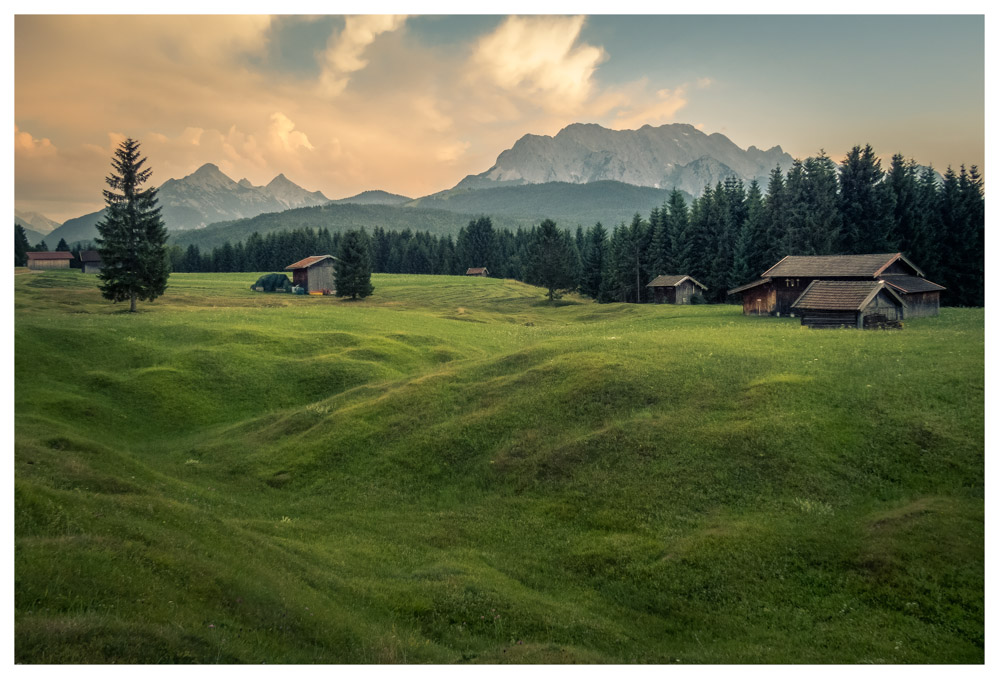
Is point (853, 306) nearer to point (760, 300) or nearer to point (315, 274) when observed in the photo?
point (760, 300)

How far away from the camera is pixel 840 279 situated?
5225 centimetres

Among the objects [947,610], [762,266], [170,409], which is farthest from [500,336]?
[947,610]

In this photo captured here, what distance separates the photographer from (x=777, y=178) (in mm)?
85188

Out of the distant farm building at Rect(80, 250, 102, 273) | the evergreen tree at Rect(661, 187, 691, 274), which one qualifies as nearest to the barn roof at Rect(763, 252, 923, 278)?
the evergreen tree at Rect(661, 187, 691, 274)

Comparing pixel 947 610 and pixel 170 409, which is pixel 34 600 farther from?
pixel 170 409

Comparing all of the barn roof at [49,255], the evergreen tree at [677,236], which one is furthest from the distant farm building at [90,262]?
the evergreen tree at [677,236]

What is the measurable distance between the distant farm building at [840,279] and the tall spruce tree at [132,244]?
64.2 m

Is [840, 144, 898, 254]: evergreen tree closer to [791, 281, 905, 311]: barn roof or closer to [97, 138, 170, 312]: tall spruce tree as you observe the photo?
[791, 281, 905, 311]: barn roof

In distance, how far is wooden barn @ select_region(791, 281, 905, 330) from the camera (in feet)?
140

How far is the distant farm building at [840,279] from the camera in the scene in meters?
Result: 49.0

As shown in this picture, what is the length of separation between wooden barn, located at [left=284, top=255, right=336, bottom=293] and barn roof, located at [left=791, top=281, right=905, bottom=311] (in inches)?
3299

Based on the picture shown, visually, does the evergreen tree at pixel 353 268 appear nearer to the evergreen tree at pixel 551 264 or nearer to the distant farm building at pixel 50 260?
the evergreen tree at pixel 551 264

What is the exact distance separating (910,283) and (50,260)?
123103 millimetres

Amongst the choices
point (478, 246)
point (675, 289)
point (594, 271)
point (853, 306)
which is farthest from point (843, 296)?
point (478, 246)
